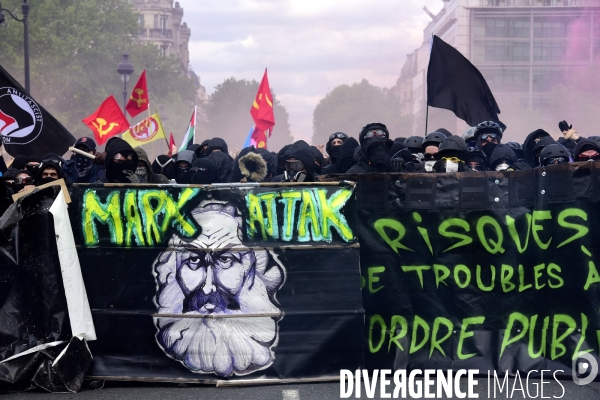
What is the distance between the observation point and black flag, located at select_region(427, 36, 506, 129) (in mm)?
11006

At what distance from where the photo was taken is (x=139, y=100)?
67.5ft

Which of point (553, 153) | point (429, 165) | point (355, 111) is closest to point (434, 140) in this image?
point (429, 165)

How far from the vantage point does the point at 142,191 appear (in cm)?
676

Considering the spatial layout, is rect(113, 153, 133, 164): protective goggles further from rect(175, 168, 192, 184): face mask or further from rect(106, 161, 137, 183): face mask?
rect(175, 168, 192, 184): face mask

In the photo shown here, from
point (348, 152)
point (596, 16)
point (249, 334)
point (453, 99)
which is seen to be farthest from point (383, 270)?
point (596, 16)

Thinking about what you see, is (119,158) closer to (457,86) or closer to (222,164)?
(222,164)

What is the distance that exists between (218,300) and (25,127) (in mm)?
4784

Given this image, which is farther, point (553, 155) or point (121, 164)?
point (553, 155)

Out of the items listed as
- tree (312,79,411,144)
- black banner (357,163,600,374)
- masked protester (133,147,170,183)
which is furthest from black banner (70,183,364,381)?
tree (312,79,411,144)

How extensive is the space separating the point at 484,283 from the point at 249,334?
175cm

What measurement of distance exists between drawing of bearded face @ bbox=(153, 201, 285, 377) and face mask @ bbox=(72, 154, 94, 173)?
4.56 metres

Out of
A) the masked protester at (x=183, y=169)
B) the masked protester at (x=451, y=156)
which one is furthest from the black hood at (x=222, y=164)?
the masked protester at (x=451, y=156)

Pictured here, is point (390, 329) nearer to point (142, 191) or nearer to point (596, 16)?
point (142, 191)

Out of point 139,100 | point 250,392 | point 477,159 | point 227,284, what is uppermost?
point 139,100
